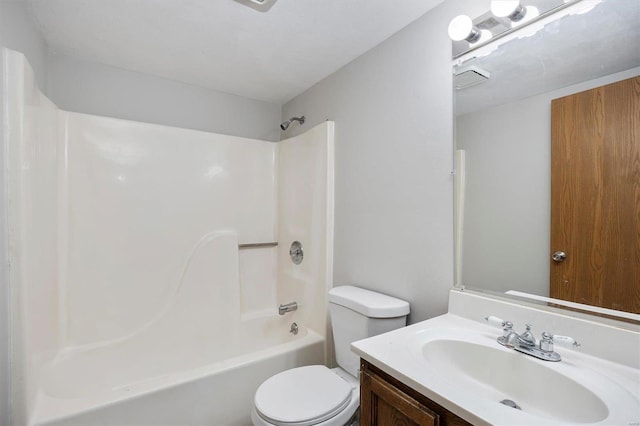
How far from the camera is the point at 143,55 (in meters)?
1.90

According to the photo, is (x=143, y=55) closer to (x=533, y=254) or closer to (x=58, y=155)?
(x=58, y=155)

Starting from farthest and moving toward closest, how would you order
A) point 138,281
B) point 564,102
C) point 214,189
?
point 214,189
point 138,281
point 564,102

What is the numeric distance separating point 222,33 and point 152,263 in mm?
1548

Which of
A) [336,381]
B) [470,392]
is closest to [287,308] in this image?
[336,381]

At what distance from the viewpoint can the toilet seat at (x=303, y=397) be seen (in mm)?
1225

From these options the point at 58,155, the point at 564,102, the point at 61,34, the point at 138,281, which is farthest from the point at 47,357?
the point at 564,102

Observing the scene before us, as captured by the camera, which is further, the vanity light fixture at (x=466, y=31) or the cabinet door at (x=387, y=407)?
the vanity light fixture at (x=466, y=31)

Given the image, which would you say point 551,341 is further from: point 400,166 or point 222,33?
point 222,33


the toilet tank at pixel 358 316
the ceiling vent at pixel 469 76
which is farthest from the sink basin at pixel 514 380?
the ceiling vent at pixel 469 76

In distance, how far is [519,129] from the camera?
1161mm

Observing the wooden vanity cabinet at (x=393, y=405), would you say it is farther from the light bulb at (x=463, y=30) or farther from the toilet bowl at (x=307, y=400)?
the light bulb at (x=463, y=30)

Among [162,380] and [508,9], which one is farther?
[162,380]

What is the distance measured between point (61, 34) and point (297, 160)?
1572mm

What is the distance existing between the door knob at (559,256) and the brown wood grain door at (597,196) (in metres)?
0.01
